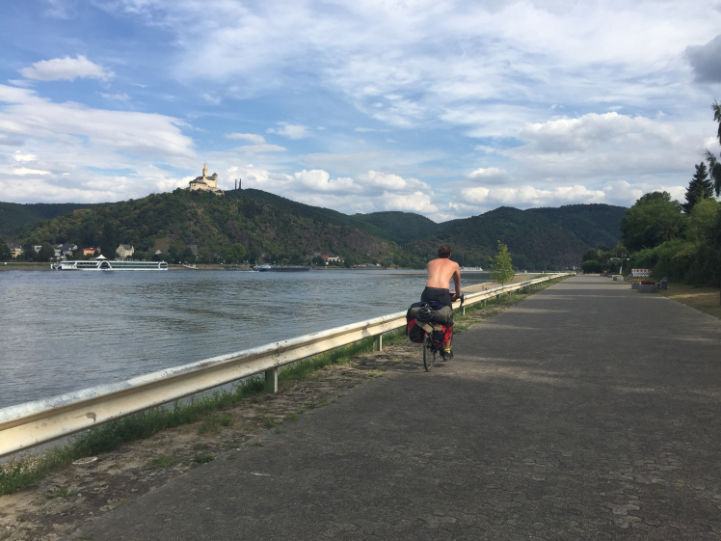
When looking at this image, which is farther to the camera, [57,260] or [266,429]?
[57,260]

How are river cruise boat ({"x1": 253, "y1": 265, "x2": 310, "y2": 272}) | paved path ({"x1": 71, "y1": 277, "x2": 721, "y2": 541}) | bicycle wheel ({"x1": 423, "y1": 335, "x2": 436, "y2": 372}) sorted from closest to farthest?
paved path ({"x1": 71, "y1": 277, "x2": 721, "y2": 541}), bicycle wheel ({"x1": 423, "y1": 335, "x2": 436, "y2": 372}), river cruise boat ({"x1": 253, "y1": 265, "x2": 310, "y2": 272})

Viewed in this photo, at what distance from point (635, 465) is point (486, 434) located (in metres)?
1.36

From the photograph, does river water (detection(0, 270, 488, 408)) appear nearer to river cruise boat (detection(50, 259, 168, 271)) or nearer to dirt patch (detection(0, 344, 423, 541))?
dirt patch (detection(0, 344, 423, 541))

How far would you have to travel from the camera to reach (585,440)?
5.43 metres

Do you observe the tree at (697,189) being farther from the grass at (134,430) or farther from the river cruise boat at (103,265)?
the river cruise boat at (103,265)

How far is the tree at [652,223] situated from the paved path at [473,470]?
89.6 metres

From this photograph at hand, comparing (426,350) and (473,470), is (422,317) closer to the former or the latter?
(426,350)

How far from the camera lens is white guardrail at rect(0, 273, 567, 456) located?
4.13 metres

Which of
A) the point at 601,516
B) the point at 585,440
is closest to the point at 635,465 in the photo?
the point at 585,440

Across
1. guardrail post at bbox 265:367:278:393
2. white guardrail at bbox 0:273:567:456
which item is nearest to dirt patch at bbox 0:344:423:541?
guardrail post at bbox 265:367:278:393

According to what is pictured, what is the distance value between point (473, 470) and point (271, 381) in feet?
12.5

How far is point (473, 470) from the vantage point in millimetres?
4555

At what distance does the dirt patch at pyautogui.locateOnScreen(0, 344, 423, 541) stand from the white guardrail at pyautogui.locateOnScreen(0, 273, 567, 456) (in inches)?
13.7

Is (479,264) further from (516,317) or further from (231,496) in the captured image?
(231,496)
